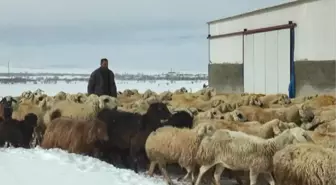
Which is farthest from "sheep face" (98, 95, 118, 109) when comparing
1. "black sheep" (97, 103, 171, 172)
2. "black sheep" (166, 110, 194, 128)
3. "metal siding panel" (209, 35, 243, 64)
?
"metal siding panel" (209, 35, 243, 64)

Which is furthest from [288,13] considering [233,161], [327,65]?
[233,161]

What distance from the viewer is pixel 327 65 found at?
19938 millimetres

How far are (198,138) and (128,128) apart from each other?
2029mm

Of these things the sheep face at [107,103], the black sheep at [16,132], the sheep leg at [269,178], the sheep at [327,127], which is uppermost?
the sheep face at [107,103]

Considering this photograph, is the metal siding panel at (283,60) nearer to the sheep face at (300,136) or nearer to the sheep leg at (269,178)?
the sheep face at (300,136)

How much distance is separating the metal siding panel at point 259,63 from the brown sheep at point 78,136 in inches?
591

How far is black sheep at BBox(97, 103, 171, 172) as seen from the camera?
35.3ft

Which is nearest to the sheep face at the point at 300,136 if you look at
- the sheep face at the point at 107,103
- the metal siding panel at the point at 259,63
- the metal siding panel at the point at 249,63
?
the sheep face at the point at 107,103

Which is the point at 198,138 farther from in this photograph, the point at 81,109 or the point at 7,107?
the point at 7,107

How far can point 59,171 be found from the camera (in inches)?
354

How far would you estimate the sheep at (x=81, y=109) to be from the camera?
12852mm

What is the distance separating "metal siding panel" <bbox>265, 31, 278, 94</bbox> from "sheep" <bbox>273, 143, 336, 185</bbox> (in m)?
16.2

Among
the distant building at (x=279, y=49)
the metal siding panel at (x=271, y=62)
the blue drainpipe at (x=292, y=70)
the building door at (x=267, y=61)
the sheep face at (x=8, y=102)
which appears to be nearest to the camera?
the sheep face at (x=8, y=102)

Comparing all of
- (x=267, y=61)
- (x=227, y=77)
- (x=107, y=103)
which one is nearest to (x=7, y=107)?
(x=107, y=103)
